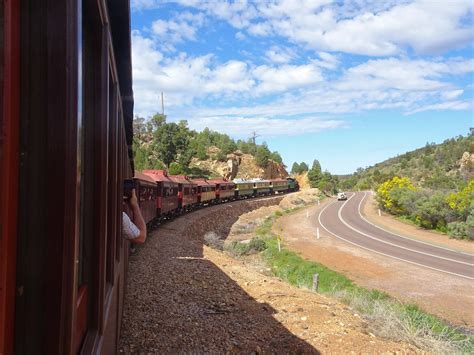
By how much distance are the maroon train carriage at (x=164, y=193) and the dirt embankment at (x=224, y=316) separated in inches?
250

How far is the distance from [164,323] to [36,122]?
7.03 meters

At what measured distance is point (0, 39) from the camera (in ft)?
2.92

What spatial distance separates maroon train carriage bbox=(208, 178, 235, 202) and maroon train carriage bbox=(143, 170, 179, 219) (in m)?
16.0

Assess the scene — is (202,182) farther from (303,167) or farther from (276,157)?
(303,167)

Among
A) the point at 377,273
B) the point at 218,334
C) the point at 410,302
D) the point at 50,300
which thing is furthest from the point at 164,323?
the point at 377,273

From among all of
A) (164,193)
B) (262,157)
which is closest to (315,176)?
(262,157)

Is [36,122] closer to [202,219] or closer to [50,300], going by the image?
[50,300]

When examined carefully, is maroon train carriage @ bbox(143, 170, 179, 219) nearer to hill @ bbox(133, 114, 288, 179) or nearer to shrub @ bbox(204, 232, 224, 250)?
shrub @ bbox(204, 232, 224, 250)

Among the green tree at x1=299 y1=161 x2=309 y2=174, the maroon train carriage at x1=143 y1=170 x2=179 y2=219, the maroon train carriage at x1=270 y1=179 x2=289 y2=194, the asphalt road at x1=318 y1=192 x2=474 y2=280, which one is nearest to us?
the maroon train carriage at x1=143 y1=170 x2=179 y2=219

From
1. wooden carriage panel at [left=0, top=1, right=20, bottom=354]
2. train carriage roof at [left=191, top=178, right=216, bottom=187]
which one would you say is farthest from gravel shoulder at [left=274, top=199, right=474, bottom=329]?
wooden carriage panel at [left=0, top=1, right=20, bottom=354]

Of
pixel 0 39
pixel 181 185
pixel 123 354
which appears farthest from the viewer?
pixel 181 185

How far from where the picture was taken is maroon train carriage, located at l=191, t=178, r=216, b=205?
1352 inches

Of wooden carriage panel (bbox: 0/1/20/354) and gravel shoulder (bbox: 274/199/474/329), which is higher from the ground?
wooden carriage panel (bbox: 0/1/20/354)

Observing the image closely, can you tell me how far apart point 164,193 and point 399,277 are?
12030 millimetres
